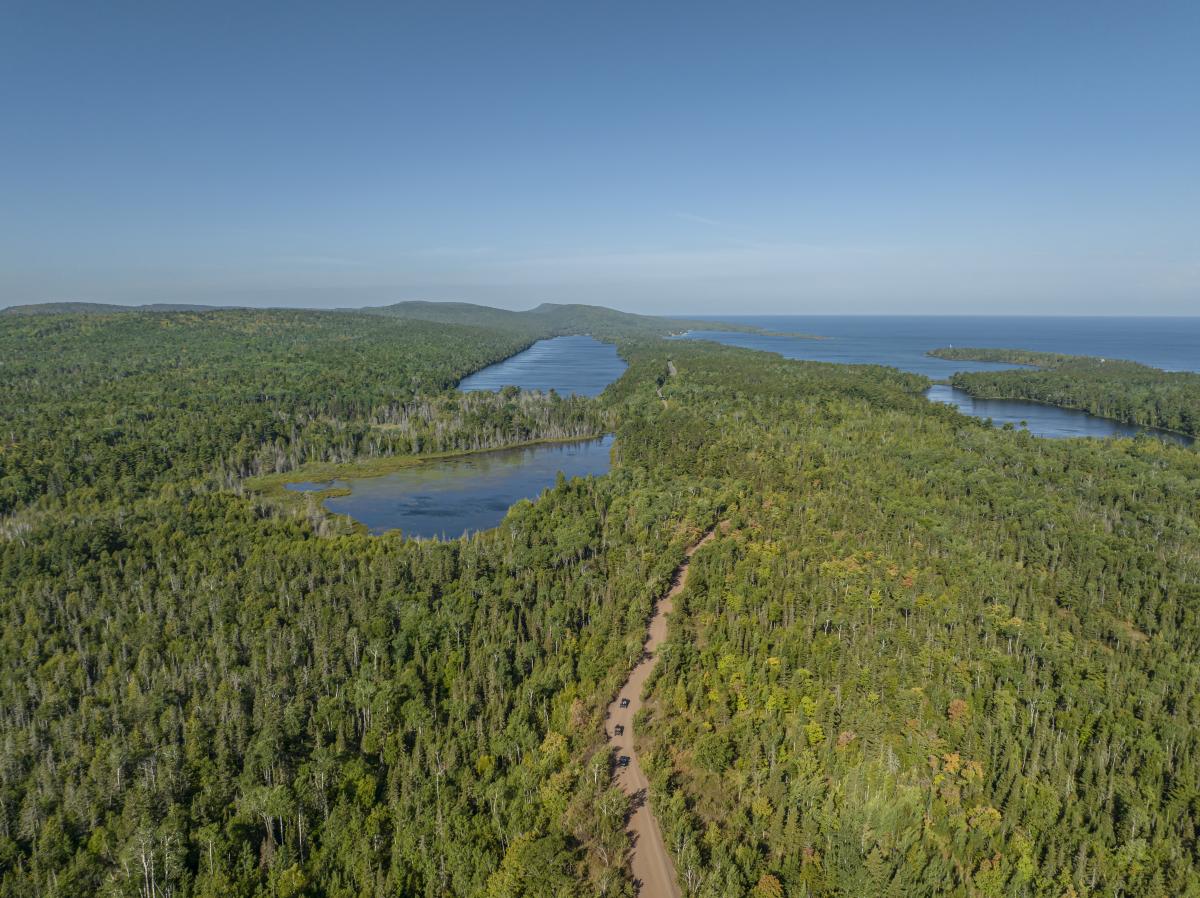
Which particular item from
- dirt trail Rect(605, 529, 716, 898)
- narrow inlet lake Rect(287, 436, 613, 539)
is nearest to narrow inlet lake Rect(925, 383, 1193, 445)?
narrow inlet lake Rect(287, 436, 613, 539)

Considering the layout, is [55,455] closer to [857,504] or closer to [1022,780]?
[857,504]

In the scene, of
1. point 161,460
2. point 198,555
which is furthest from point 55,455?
point 198,555

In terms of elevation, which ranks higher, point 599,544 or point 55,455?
point 55,455

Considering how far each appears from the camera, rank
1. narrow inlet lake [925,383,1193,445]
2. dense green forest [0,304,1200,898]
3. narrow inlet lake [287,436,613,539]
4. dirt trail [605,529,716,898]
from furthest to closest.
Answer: narrow inlet lake [925,383,1193,445], narrow inlet lake [287,436,613,539], dense green forest [0,304,1200,898], dirt trail [605,529,716,898]

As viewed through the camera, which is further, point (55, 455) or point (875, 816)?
point (55, 455)

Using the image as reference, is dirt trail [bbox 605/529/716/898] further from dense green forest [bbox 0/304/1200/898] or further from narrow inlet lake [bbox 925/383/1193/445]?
narrow inlet lake [bbox 925/383/1193/445]
